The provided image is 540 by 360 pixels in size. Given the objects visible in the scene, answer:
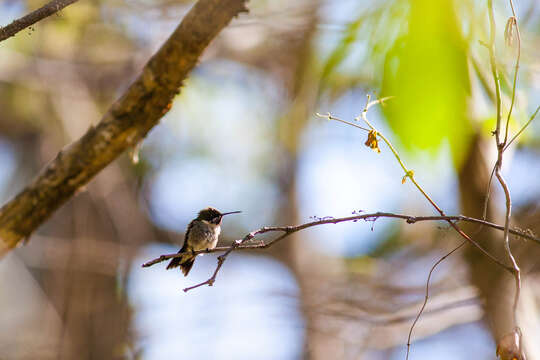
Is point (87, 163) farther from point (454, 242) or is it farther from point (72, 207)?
point (72, 207)

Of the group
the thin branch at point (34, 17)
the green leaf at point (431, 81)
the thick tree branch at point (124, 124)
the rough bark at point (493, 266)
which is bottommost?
the rough bark at point (493, 266)

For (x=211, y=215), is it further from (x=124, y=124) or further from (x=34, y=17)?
(x=34, y=17)

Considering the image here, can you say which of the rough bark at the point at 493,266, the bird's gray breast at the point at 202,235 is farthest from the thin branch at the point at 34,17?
the rough bark at the point at 493,266

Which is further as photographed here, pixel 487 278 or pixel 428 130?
pixel 487 278

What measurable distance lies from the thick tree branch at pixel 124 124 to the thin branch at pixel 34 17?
703mm

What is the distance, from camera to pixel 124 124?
9.09ft

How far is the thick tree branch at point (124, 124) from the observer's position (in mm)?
2490

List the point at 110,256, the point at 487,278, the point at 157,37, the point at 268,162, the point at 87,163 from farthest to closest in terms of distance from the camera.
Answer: the point at 268,162, the point at 110,256, the point at 157,37, the point at 487,278, the point at 87,163

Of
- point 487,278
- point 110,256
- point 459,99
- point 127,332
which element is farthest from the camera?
point 110,256

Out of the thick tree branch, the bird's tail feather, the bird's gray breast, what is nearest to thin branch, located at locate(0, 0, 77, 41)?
the thick tree branch

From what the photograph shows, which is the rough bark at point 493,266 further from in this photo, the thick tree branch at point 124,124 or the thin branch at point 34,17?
the thin branch at point 34,17

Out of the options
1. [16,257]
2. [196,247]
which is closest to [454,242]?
[196,247]

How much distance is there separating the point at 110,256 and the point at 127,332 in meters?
1.21

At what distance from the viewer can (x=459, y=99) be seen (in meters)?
0.88
